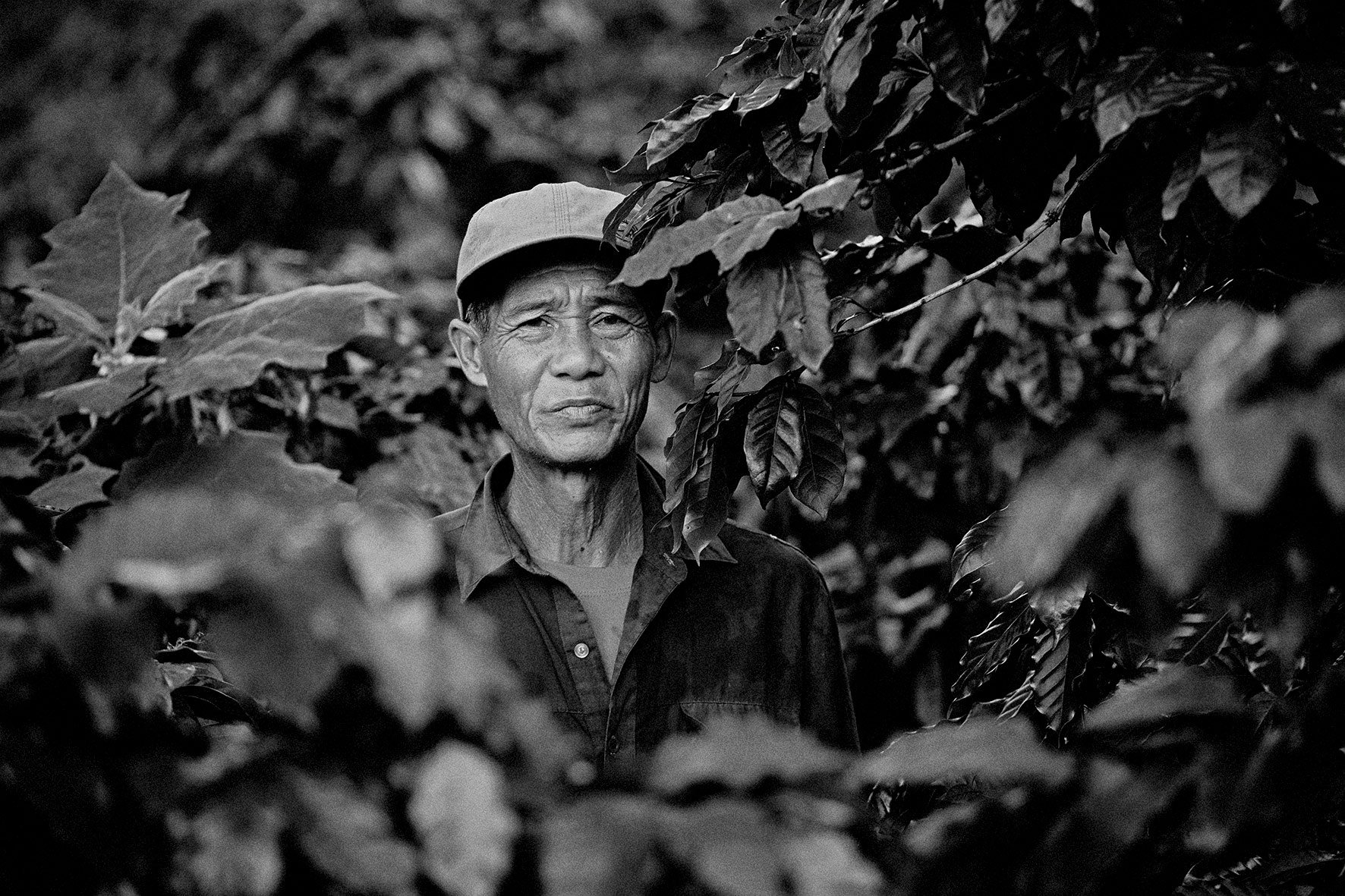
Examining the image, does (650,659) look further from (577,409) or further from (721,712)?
(577,409)

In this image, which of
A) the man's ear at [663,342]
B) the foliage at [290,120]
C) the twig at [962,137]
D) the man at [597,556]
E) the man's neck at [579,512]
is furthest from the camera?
the foliage at [290,120]

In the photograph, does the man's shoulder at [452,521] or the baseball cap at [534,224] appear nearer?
the baseball cap at [534,224]

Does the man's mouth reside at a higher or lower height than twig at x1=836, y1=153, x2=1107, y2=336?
higher

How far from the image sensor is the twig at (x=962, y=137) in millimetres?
1518

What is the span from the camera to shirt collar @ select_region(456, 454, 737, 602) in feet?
6.82

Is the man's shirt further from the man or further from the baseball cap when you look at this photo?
the baseball cap

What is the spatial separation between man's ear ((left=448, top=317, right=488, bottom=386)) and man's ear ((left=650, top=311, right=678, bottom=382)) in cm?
27

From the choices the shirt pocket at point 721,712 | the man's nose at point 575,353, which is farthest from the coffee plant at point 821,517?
the man's nose at point 575,353

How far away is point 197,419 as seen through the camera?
7.81 ft

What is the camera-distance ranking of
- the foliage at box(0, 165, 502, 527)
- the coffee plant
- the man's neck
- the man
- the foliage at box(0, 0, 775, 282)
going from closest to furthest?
the coffee plant < the foliage at box(0, 165, 502, 527) < the man < the man's neck < the foliage at box(0, 0, 775, 282)

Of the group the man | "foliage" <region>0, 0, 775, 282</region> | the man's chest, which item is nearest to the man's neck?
the man

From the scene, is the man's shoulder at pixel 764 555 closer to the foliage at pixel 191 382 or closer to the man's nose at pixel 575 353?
the man's nose at pixel 575 353

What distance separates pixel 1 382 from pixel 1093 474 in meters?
1.78

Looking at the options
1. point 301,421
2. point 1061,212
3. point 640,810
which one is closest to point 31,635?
point 640,810
